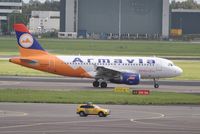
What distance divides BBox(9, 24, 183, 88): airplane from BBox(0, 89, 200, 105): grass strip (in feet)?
24.8

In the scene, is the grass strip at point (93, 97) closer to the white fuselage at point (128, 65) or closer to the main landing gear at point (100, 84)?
the main landing gear at point (100, 84)

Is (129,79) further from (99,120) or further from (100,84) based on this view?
(99,120)

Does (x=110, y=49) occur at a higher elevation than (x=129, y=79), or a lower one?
higher

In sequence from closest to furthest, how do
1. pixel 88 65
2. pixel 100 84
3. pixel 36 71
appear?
pixel 100 84
pixel 88 65
pixel 36 71

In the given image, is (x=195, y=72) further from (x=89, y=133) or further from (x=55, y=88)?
(x=89, y=133)

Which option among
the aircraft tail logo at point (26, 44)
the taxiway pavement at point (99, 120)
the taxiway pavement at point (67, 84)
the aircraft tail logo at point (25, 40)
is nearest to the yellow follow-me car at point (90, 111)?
the taxiway pavement at point (99, 120)

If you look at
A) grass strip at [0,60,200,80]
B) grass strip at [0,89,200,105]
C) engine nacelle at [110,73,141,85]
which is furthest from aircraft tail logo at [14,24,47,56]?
grass strip at [0,60,200,80]

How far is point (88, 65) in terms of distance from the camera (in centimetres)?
6869

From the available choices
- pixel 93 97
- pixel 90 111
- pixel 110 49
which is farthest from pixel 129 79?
pixel 110 49

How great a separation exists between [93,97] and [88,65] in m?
13.5

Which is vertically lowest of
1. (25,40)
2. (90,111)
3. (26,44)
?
(90,111)

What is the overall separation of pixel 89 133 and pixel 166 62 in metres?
36.1

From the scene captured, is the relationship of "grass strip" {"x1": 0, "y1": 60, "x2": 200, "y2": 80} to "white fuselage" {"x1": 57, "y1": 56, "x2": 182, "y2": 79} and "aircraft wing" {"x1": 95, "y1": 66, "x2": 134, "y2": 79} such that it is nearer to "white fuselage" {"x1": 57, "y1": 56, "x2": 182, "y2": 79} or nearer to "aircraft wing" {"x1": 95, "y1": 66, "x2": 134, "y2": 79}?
"white fuselage" {"x1": 57, "y1": 56, "x2": 182, "y2": 79}

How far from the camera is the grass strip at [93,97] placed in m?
53.0
